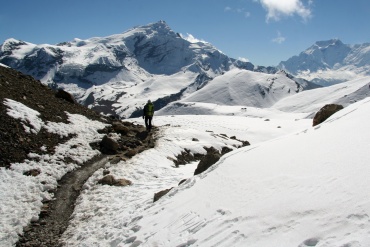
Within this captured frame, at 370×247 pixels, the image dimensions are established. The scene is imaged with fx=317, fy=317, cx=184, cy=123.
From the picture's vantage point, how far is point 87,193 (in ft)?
55.0

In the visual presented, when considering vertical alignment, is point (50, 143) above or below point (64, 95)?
below

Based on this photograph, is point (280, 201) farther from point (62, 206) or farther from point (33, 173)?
point (33, 173)

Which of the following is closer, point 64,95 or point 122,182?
point 122,182

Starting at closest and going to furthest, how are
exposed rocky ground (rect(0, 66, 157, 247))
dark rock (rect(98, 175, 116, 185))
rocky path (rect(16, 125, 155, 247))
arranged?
1. rocky path (rect(16, 125, 155, 247))
2. exposed rocky ground (rect(0, 66, 157, 247))
3. dark rock (rect(98, 175, 116, 185))

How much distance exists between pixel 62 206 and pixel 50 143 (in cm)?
732

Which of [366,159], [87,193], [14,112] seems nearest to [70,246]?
[87,193]

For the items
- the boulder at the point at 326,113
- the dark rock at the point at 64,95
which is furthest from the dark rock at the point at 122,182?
the dark rock at the point at 64,95

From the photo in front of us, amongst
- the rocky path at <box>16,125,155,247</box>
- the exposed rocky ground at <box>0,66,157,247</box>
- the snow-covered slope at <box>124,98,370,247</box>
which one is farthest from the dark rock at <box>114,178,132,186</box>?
the snow-covered slope at <box>124,98,370,247</box>

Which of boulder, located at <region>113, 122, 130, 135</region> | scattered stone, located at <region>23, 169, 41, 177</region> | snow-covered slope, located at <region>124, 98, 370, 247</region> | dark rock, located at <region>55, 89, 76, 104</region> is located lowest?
snow-covered slope, located at <region>124, 98, 370, 247</region>

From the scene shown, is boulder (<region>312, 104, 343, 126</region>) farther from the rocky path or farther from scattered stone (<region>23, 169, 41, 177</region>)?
scattered stone (<region>23, 169, 41, 177</region>)

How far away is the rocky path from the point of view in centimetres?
1223

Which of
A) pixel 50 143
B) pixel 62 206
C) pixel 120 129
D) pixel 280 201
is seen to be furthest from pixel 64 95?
pixel 280 201

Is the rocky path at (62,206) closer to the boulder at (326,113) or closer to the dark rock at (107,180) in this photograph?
the dark rock at (107,180)

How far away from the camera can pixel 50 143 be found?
21.2 metres
